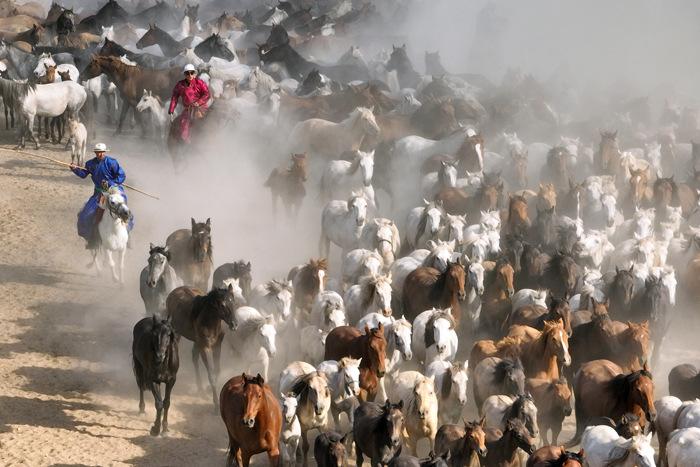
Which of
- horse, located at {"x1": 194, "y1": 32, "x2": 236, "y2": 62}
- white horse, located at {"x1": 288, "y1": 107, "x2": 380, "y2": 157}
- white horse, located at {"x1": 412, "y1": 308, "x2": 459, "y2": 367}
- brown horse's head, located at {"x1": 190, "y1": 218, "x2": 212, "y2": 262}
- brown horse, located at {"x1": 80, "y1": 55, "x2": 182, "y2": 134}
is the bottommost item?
white horse, located at {"x1": 412, "y1": 308, "x2": 459, "y2": 367}

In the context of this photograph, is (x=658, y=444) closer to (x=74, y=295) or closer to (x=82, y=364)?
(x=82, y=364)

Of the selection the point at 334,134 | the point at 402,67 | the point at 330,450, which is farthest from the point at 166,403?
the point at 402,67

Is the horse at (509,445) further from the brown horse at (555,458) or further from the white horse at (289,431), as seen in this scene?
the white horse at (289,431)

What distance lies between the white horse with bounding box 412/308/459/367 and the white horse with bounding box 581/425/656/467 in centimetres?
285

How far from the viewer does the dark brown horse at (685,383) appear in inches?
535

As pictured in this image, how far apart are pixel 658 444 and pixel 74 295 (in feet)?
33.4

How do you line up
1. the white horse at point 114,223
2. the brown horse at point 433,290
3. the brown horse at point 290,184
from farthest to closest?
the brown horse at point 290,184
the white horse at point 114,223
the brown horse at point 433,290

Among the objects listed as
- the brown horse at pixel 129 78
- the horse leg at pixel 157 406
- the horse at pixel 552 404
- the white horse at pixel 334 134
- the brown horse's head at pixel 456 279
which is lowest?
the horse leg at pixel 157 406

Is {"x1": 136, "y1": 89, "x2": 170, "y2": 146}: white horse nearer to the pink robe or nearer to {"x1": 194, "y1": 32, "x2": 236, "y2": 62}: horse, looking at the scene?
the pink robe

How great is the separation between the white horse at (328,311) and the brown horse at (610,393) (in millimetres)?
3574

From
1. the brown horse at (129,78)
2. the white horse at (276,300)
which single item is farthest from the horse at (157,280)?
the brown horse at (129,78)

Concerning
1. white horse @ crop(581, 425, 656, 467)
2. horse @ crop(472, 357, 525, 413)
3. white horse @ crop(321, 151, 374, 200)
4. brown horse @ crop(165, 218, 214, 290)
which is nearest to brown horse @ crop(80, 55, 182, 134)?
white horse @ crop(321, 151, 374, 200)

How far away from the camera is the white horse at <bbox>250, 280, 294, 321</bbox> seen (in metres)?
15.2

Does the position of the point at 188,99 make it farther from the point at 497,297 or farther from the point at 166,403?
the point at 166,403
